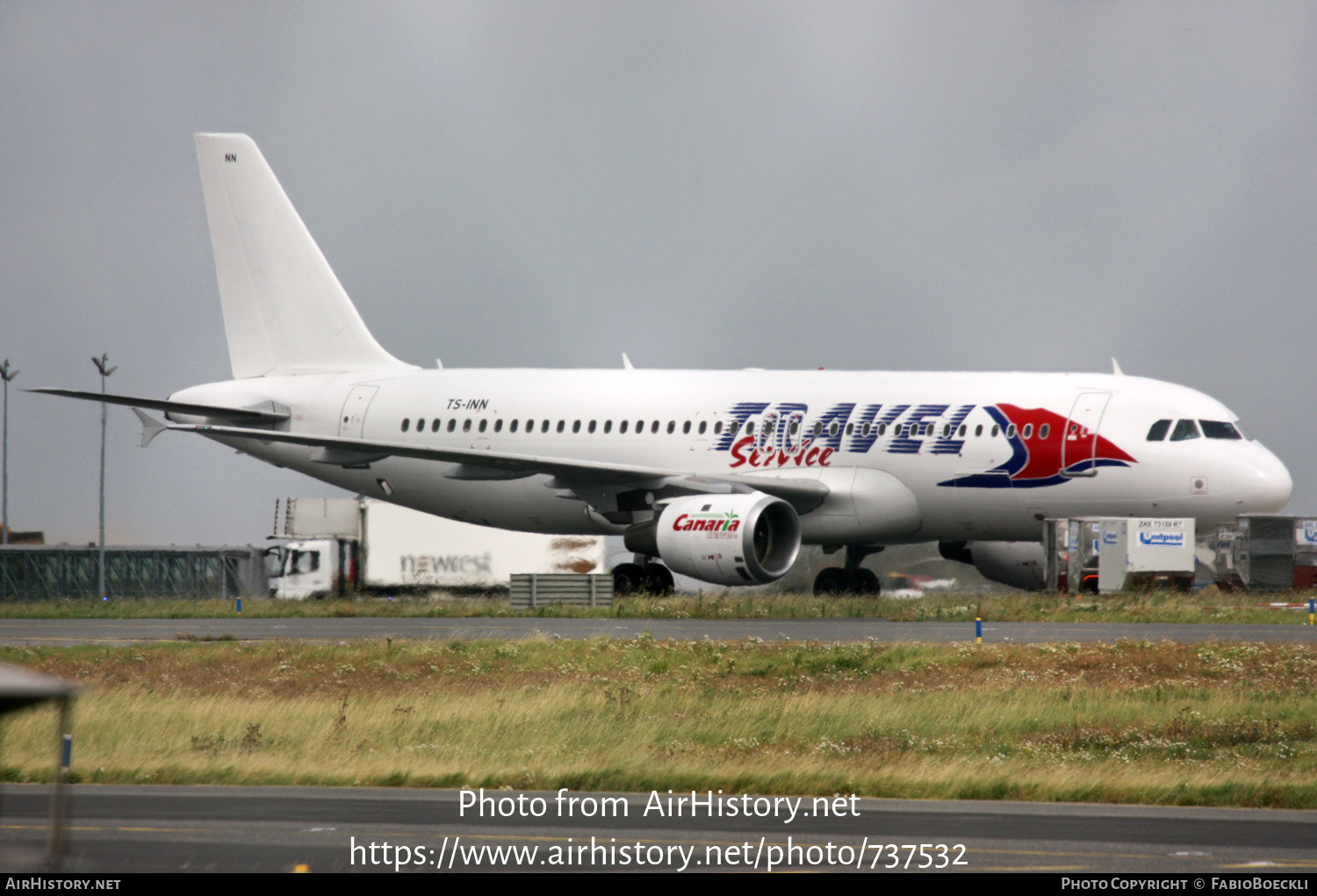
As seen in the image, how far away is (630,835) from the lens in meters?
10.3

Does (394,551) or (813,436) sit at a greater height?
(813,436)

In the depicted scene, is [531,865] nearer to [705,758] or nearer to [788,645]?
[705,758]

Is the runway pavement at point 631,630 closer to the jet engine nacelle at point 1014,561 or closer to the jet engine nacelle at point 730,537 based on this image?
the jet engine nacelle at point 730,537

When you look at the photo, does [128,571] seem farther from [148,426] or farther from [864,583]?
[864,583]

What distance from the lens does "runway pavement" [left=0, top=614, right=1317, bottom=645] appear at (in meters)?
22.9

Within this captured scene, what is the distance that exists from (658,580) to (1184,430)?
11370mm

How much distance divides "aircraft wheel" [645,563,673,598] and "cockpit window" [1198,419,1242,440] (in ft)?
38.0

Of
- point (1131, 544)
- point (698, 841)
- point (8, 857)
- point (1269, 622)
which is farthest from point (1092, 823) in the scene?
point (1131, 544)

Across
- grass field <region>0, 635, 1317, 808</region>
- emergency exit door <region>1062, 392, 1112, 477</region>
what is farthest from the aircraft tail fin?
grass field <region>0, 635, 1317, 808</region>

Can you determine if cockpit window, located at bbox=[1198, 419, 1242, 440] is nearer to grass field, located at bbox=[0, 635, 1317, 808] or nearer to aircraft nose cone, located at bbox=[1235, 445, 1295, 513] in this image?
aircraft nose cone, located at bbox=[1235, 445, 1295, 513]

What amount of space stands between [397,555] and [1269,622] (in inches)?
941

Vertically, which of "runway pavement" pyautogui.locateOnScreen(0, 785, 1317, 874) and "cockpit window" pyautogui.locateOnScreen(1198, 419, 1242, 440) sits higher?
"cockpit window" pyautogui.locateOnScreen(1198, 419, 1242, 440)

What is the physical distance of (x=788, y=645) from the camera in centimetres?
2138

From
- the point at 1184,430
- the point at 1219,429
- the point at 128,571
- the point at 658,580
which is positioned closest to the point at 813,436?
the point at 658,580
